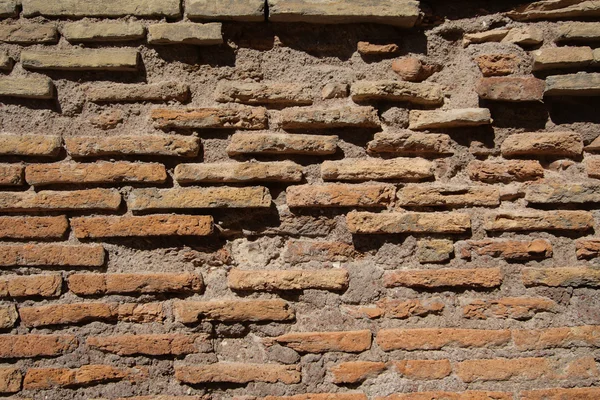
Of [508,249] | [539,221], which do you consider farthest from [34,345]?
[539,221]

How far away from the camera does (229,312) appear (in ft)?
5.48

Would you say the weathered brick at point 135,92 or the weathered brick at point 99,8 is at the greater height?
the weathered brick at point 99,8

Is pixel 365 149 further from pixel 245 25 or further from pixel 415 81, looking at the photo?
pixel 245 25

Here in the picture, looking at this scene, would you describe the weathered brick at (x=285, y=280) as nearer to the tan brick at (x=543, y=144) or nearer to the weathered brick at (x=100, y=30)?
the tan brick at (x=543, y=144)

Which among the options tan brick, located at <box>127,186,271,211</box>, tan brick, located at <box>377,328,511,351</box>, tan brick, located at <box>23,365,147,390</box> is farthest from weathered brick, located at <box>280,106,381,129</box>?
tan brick, located at <box>23,365,147,390</box>

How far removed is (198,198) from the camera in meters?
1.69

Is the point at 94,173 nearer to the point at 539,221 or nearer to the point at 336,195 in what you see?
the point at 336,195

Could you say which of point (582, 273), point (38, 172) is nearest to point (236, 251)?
point (38, 172)

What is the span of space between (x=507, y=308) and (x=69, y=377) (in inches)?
57.9

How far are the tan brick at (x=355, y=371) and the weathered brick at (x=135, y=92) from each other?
3.50 ft

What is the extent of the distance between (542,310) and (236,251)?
106 centimetres

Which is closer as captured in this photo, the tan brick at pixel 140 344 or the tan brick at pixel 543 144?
the tan brick at pixel 140 344

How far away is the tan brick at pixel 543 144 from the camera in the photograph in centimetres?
178

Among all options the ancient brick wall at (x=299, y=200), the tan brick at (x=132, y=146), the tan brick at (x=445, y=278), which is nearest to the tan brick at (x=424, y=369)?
the ancient brick wall at (x=299, y=200)
